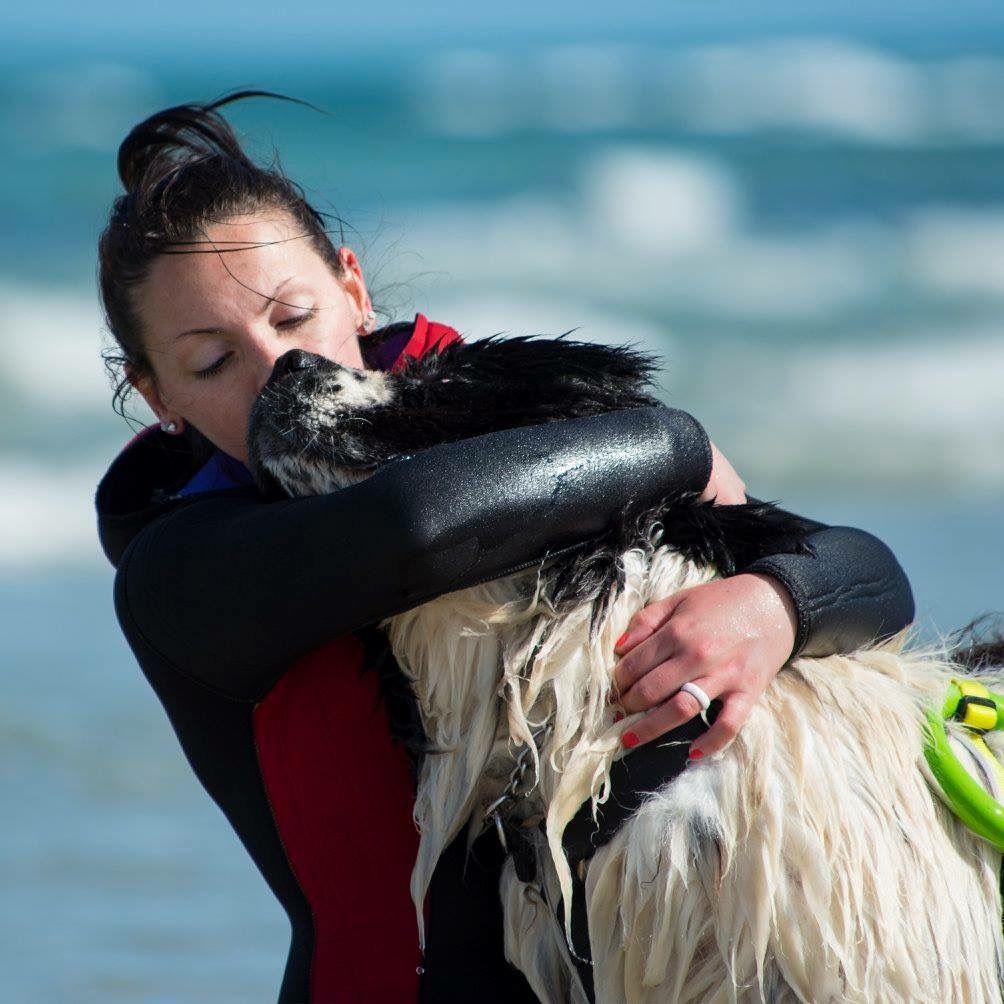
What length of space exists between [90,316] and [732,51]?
40.5 feet

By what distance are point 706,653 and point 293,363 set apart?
87 cm

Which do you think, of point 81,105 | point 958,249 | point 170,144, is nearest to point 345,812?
point 170,144

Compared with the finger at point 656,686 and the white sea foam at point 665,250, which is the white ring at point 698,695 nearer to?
the finger at point 656,686

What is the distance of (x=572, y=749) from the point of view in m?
2.32

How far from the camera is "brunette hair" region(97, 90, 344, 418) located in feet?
9.64

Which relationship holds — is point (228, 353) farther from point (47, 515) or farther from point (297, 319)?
point (47, 515)

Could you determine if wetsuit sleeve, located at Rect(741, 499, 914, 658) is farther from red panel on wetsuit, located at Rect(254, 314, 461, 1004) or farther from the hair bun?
the hair bun

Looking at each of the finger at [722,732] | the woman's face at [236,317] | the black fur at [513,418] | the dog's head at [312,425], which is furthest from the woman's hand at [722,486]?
the woman's face at [236,317]

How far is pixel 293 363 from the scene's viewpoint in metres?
2.58

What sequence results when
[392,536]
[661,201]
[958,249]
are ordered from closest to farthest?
1. [392,536]
2. [958,249]
3. [661,201]

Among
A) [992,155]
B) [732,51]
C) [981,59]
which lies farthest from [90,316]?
[981,59]

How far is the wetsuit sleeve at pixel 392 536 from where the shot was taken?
2.22 metres

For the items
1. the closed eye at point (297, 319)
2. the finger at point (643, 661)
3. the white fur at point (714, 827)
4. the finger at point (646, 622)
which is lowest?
the white fur at point (714, 827)

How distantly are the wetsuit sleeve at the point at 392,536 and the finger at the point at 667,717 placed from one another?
1.01ft
